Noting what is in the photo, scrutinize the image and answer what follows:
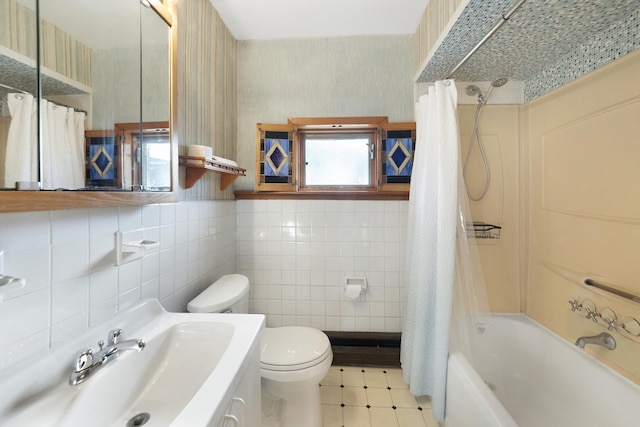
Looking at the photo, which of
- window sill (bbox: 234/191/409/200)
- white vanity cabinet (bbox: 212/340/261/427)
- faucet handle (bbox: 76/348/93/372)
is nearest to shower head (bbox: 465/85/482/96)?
window sill (bbox: 234/191/409/200)

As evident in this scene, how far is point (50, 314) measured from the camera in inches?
27.5

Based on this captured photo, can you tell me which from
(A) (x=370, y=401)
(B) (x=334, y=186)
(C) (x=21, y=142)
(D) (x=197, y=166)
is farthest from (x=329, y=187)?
(C) (x=21, y=142)

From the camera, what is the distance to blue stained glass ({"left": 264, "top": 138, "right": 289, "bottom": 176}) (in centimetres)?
198

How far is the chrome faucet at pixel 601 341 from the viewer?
119cm

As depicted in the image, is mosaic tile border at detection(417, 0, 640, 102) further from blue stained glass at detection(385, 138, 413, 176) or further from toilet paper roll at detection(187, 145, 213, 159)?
toilet paper roll at detection(187, 145, 213, 159)

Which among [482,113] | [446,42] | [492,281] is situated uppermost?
[446,42]

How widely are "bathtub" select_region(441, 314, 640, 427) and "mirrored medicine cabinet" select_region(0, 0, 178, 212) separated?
5.17ft

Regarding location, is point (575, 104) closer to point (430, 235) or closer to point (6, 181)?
point (430, 235)

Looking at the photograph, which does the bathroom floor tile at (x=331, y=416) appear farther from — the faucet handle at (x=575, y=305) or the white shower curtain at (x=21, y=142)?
the white shower curtain at (x=21, y=142)

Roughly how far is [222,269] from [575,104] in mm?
2429

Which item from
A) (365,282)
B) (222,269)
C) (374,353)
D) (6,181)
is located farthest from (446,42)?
(374,353)

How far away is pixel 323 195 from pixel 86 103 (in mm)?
1430

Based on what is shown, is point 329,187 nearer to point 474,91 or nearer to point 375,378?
point 474,91

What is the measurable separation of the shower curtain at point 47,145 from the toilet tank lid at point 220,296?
2.35 feet
